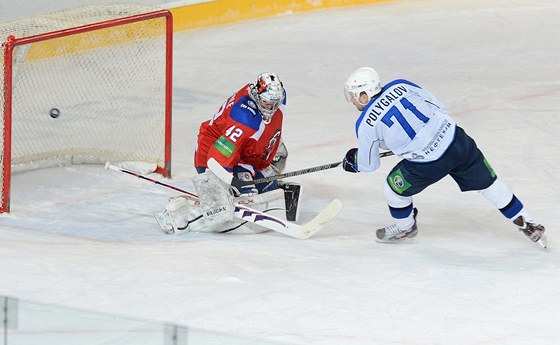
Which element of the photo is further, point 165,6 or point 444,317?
point 165,6

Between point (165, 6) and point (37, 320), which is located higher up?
point (165, 6)

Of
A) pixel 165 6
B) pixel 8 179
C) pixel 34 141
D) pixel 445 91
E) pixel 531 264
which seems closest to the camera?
pixel 531 264

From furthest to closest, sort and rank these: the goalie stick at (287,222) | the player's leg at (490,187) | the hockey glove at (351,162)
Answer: the goalie stick at (287,222)
the hockey glove at (351,162)
the player's leg at (490,187)

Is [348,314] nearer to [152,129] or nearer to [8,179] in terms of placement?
[8,179]

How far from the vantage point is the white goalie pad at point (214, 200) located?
5.18 m

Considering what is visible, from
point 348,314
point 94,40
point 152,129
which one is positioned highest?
point 94,40

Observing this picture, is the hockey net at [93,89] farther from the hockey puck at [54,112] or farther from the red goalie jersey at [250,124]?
the red goalie jersey at [250,124]

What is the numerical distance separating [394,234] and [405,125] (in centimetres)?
55

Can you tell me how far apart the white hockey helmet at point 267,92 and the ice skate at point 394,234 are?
0.71m

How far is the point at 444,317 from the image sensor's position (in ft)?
13.6

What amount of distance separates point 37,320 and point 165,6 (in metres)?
6.02

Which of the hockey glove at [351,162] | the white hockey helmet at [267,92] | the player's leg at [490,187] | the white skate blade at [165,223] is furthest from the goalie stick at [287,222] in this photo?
the player's leg at [490,187]

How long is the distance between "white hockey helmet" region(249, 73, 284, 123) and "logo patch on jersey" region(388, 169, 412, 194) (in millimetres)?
605

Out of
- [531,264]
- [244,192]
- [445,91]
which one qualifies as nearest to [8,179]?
[244,192]
